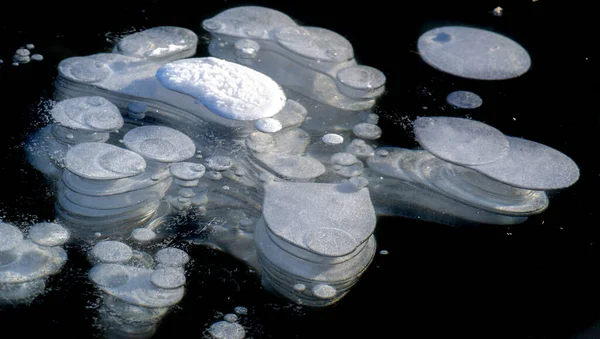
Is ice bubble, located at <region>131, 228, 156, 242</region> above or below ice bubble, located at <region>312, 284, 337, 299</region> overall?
above

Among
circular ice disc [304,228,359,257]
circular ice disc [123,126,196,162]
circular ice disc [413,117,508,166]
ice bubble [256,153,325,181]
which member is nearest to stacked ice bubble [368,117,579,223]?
circular ice disc [413,117,508,166]

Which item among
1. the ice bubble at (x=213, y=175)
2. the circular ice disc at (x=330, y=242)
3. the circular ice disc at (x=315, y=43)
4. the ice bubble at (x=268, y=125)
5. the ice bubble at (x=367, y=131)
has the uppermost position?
the circular ice disc at (x=315, y=43)

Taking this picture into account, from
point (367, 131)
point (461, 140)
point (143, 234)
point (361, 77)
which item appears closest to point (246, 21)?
point (361, 77)

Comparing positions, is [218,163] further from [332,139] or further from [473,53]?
[473,53]

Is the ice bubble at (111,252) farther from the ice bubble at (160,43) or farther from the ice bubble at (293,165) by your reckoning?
the ice bubble at (160,43)

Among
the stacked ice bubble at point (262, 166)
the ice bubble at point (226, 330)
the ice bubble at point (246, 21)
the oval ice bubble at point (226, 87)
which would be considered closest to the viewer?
the ice bubble at point (226, 330)

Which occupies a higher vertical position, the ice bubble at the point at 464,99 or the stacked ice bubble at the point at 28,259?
the ice bubble at the point at 464,99

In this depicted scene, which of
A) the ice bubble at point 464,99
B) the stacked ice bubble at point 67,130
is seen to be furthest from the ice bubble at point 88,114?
the ice bubble at point 464,99

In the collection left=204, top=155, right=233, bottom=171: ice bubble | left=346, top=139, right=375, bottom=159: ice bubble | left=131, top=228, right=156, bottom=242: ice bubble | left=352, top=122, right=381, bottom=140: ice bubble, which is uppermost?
left=352, top=122, right=381, bottom=140: ice bubble

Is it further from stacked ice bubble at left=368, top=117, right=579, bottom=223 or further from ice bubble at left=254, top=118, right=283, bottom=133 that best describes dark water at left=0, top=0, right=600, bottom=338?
ice bubble at left=254, top=118, right=283, bottom=133
